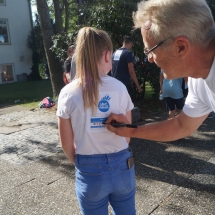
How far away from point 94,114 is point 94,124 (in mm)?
71

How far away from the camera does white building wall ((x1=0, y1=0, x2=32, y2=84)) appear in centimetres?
2172

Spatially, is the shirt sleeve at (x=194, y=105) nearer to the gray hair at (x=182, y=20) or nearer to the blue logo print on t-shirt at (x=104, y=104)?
the gray hair at (x=182, y=20)

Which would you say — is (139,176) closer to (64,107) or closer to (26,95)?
(64,107)

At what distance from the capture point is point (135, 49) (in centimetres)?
775

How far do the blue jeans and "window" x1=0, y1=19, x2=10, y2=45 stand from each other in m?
21.8

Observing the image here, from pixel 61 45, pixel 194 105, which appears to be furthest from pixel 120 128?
pixel 61 45

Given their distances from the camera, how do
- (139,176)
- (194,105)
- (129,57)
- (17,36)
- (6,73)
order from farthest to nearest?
1. (17,36)
2. (6,73)
3. (129,57)
4. (139,176)
5. (194,105)

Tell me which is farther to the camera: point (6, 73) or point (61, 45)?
point (6, 73)

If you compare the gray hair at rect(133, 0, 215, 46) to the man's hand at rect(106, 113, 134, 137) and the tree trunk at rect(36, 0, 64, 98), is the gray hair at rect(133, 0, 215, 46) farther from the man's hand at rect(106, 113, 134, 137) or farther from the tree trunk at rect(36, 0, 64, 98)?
the tree trunk at rect(36, 0, 64, 98)

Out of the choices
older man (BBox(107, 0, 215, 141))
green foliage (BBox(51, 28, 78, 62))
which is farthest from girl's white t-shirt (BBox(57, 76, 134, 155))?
green foliage (BBox(51, 28, 78, 62))

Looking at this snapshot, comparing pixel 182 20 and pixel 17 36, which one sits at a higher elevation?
A: pixel 17 36

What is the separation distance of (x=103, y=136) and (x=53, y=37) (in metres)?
7.45

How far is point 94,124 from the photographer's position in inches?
74.6

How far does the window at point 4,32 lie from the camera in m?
21.6
